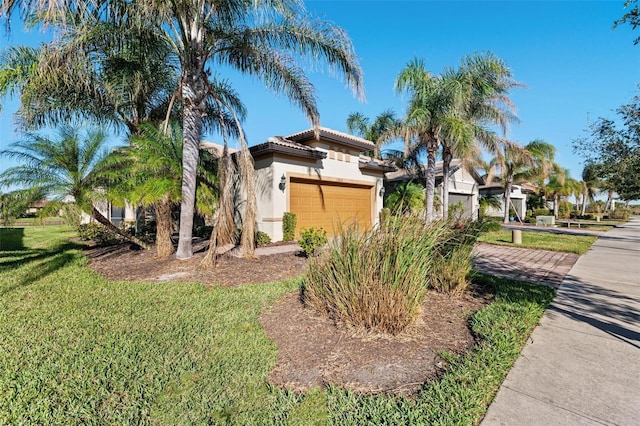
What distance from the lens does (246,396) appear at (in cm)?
264

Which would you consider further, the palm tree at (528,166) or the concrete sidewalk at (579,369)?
the palm tree at (528,166)

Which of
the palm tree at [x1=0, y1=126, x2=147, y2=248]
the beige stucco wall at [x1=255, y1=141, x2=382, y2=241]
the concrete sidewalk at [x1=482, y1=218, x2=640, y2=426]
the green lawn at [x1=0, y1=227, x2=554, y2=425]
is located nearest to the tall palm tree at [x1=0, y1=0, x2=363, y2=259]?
the palm tree at [x1=0, y1=126, x2=147, y2=248]

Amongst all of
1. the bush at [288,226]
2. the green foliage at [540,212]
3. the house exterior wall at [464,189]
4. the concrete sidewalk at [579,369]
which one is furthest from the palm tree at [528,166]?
the concrete sidewalk at [579,369]

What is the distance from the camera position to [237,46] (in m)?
8.64

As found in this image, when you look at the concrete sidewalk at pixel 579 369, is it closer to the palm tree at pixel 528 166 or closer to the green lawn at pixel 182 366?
the green lawn at pixel 182 366

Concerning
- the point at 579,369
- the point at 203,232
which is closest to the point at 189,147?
the point at 203,232

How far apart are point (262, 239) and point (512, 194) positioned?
30788 millimetres

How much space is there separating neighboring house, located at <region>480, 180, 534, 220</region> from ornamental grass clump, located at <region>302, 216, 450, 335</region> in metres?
28.4

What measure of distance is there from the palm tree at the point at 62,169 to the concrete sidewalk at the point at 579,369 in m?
10.3

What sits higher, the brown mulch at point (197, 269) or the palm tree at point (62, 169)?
the palm tree at point (62, 169)

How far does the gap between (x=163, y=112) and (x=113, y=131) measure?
2.27 m

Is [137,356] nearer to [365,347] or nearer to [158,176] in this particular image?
[365,347]

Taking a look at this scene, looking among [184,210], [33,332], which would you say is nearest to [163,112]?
[184,210]

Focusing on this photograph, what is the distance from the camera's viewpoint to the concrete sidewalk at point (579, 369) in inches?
93.5
